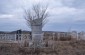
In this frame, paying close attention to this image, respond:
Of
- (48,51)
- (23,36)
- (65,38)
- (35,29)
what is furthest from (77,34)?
(48,51)

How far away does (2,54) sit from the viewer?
25250 mm

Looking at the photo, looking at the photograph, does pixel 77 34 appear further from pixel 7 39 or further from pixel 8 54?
pixel 8 54

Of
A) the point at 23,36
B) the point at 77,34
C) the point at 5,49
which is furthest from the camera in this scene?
the point at 77,34

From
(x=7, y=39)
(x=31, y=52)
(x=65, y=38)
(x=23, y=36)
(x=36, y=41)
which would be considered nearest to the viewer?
(x=31, y=52)

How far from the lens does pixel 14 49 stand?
2845 cm

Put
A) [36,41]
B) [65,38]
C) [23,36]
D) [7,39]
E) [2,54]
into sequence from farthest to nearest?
[65,38] → [7,39] → [23,36] → [36,41] → [2,54]

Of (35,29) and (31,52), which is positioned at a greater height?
(35,29)

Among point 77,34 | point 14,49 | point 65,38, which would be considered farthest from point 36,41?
point 77,34

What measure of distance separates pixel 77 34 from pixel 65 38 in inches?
152

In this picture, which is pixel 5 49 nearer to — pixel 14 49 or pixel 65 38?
pixel 14 49

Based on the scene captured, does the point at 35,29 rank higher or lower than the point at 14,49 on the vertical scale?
higher

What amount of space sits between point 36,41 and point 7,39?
8.66 meters

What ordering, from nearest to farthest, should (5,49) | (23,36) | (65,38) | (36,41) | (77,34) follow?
(5,49) < (36,41) < (23,36) < (65,38) < (77,34)

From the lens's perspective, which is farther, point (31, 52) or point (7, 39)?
point (7, 39)
